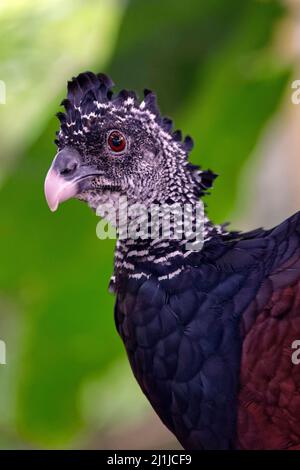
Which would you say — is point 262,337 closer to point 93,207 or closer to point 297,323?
point 297,323

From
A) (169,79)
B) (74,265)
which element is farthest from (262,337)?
(169,79)

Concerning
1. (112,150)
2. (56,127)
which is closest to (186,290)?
(112,150)

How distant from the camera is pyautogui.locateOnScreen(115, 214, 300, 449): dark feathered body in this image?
1.75m

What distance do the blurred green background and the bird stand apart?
962 mm

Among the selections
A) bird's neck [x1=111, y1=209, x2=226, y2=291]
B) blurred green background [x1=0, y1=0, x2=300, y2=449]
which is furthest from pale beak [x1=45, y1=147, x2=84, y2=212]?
blurred green background [x1=0, y1=0, x2=300, y2=449]

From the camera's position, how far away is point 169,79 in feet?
10.4

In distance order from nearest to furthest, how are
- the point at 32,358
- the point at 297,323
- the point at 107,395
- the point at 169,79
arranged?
the point at 297,323 < the point at 32,358 < the point at 169,79 < the point at 107,395

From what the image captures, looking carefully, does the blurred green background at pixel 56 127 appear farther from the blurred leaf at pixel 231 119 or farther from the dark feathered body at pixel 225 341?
the dark feathered body at pixel 225 341

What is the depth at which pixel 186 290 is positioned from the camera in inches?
71.6

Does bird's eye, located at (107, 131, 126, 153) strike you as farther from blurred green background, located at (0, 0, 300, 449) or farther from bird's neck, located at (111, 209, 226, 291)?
blurred green background, located at (0, 0, 300, 449)

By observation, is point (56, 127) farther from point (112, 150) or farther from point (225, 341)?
point (225, 341)

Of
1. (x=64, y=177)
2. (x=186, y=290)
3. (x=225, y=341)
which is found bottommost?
(x=225, y=341)

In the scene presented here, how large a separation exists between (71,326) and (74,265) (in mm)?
210

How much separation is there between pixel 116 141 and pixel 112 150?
0.07 ft
